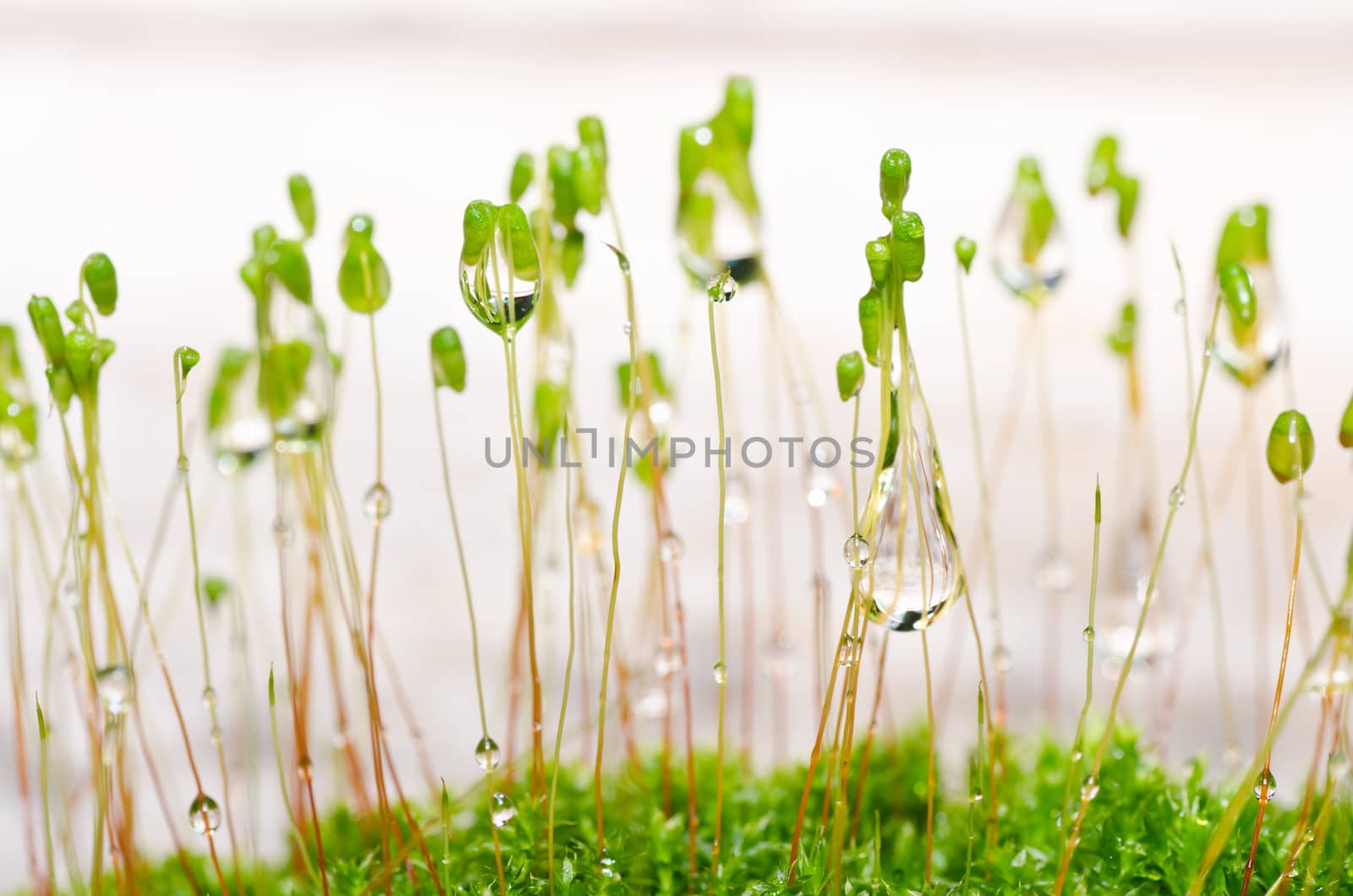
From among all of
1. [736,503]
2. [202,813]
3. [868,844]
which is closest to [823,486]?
[736,503]

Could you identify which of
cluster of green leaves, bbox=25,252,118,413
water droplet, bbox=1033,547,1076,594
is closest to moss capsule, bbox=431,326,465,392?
cluster of green leaves, bbox=25,252,118,413

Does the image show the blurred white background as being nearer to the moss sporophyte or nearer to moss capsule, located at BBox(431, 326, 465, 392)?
the moss sporophyte

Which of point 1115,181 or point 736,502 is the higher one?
point 1115,181

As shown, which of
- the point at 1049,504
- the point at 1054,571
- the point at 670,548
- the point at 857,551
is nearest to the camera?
the point at 857,551

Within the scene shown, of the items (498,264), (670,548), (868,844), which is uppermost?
(498,264)

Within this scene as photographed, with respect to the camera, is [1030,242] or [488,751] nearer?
[488,751]

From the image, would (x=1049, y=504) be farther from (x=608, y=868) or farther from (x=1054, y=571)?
(x=608, y=868)

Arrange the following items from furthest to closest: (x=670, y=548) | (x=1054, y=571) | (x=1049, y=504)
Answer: (x=1049, y=504) → (x=1054, y=571) → (x=670, y=548)

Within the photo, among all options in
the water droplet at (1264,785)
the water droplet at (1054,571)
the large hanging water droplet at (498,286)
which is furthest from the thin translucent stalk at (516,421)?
the water droplet at (1054,571)

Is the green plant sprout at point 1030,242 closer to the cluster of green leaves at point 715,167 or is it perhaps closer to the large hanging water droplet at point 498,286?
the cluster of green leaves at point 715,167
